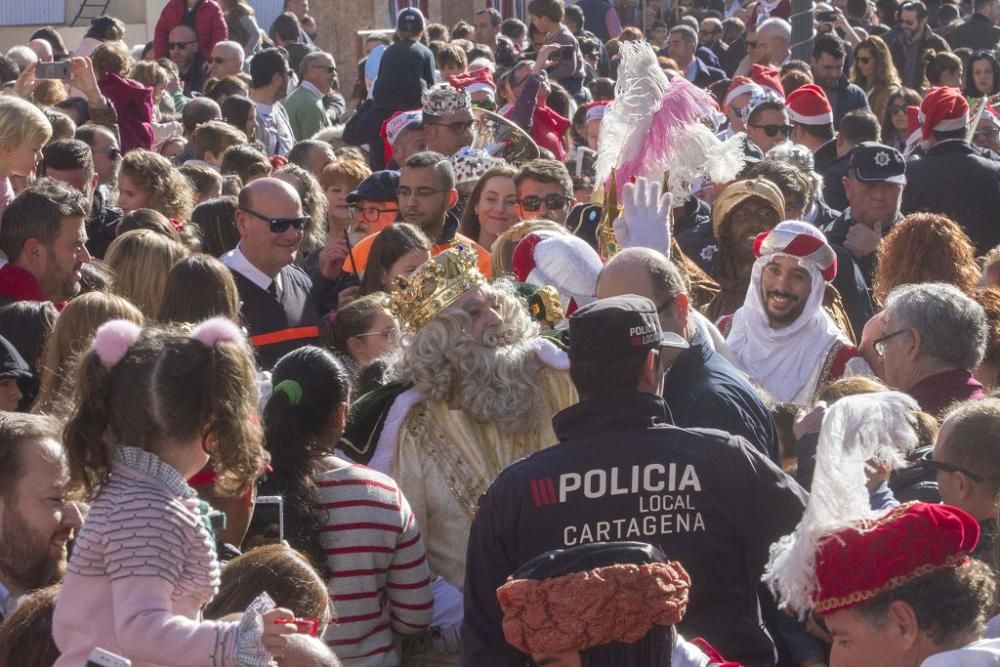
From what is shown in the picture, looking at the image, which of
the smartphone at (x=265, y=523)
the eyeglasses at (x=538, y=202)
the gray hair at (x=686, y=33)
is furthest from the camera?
the gray hair at (x=686, y=33)

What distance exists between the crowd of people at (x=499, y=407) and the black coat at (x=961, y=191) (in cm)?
2

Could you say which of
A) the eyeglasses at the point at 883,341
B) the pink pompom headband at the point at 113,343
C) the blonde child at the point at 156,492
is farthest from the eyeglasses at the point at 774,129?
the pink pompom headband at the point at 113,343

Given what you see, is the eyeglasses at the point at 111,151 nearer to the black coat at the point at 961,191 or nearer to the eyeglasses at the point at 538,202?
the eyeglasses at the point at 538,202

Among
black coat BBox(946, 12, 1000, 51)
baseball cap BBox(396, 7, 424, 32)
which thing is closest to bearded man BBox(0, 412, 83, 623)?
baseball cap BBox(396, 7, 424, 32)

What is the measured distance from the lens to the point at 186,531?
3074 mm

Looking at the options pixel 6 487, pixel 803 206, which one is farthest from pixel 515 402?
pixel 803 206

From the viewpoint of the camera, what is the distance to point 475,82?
11367mm

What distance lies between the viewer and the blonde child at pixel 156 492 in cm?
296

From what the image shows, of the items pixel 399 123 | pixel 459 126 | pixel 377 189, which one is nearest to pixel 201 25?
pixel 399 123

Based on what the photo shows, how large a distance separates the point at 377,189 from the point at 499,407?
352 centimetres

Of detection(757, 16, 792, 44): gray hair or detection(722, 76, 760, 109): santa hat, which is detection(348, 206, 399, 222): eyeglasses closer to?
detection(722, 76, 760, 109): santa hat

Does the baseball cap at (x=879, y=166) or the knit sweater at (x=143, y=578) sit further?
the baseball cap at (x=879, y=166)

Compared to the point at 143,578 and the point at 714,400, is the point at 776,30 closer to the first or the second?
the point at 714,400

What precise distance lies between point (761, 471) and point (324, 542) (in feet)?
3.98
